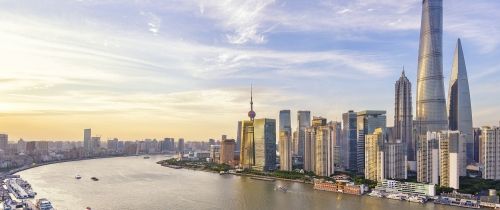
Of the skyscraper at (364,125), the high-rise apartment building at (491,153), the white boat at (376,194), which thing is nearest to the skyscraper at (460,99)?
the skyscraper at (364,125)

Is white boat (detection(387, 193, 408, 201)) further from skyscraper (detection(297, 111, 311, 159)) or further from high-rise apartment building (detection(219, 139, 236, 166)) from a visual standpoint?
skyscraper (detection(297, 111, 311, 159))

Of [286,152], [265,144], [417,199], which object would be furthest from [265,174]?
[417,199]

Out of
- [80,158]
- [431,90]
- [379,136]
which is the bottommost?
[80,158]


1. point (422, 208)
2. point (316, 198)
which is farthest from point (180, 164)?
point (422, 208)

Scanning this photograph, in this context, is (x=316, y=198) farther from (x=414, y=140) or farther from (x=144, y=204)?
(x=414, y=140)

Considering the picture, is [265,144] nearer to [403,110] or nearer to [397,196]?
[403,110]

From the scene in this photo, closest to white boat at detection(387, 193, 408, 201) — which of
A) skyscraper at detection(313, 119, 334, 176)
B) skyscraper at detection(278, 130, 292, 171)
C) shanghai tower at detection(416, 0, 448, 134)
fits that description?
skyscraper at detection(313, 119, 334, 176)
